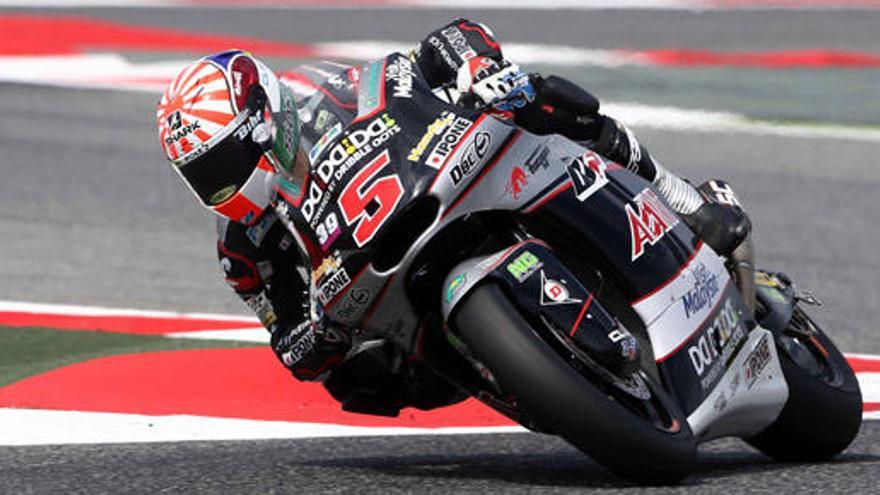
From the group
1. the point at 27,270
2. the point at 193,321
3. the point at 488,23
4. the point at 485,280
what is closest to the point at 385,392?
the point at 485,280

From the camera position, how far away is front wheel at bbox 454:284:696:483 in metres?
4.29

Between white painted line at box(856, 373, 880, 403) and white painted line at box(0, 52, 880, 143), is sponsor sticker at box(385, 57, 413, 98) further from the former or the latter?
white painted line at box(0, 52, 880, 143)

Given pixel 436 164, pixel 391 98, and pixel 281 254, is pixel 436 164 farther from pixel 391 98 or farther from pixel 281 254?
pixel 281 254

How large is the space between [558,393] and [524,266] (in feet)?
1.07

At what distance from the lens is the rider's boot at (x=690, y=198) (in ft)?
16.9

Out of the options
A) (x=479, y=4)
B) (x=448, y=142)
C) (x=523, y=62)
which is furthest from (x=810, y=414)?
(x=479, y=4)

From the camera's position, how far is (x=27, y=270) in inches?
345

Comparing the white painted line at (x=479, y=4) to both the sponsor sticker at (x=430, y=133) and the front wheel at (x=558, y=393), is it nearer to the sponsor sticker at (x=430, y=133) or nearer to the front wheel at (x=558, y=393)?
the sponsor sticker at (x=430, y=133)

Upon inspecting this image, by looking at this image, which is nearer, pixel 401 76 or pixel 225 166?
pixel 225 166

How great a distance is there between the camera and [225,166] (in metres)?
4.59

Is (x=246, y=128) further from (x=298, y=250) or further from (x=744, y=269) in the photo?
(x=744, y=269)

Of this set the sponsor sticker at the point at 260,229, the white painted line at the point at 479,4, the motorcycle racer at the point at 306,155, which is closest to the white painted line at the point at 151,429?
the motorcycle racer at the point at 306,155

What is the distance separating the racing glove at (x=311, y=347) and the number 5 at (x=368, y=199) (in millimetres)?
375

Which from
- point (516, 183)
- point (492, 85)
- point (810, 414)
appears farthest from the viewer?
point (810, 414)
